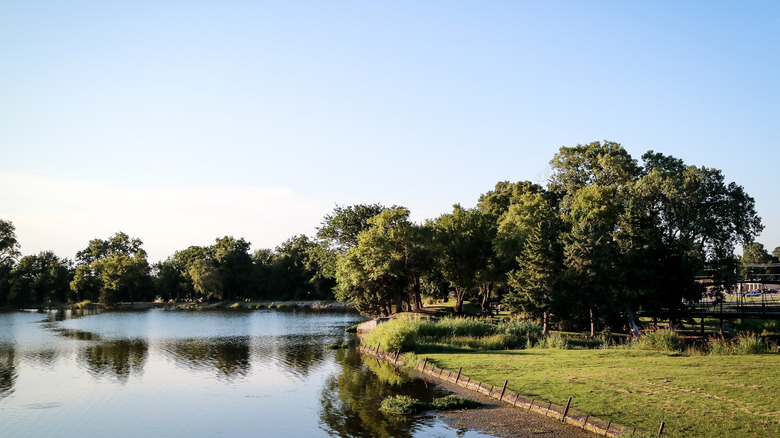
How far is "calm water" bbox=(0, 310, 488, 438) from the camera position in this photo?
29.3 m

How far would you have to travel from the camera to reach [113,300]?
152 meters

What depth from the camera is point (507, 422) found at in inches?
1085

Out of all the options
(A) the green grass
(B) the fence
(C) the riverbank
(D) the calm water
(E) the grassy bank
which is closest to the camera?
(A) the green grass

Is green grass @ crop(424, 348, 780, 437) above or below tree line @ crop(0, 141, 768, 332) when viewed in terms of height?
below

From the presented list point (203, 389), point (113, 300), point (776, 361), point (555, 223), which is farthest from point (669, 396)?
point (113, 300)

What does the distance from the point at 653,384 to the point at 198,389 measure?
28.6 meters

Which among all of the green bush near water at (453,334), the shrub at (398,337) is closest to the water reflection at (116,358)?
the shrub at (398,337)

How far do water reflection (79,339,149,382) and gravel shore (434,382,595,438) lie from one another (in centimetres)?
2752

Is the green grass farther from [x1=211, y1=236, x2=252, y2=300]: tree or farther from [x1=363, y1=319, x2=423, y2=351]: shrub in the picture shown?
[x1=211, y1=236, x2=252, y2=300]: tree

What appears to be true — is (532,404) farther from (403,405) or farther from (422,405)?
(403,405)

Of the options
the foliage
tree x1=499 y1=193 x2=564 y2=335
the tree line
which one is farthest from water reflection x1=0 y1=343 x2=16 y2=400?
the foliage

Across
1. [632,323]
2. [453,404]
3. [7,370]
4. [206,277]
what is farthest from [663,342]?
[206,277]

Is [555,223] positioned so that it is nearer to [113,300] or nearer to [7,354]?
[7,354]

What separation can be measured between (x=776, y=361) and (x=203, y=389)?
36502 millimetres
